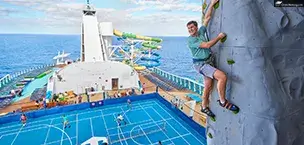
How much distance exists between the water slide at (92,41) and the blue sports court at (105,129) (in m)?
6.53

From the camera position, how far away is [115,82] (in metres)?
17.0

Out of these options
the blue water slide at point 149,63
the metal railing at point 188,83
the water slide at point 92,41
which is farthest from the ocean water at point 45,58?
the water slide at point 92,41

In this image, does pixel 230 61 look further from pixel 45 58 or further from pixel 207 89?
pixel 45 58

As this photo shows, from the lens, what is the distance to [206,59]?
7.86ft

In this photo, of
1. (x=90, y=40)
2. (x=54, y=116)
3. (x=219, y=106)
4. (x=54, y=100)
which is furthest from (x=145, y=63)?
(x=219, y=106)

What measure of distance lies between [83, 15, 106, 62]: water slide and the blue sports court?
653 cm

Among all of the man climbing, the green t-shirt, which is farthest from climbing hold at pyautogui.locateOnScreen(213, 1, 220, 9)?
the green t-shirt

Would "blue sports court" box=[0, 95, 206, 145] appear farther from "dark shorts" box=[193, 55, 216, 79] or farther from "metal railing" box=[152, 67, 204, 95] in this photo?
"metal railing" box=[152, 67, 204, 95]

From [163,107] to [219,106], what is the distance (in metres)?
10.2

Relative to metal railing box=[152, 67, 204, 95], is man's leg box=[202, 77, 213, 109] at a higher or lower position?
higher

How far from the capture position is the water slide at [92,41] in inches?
670

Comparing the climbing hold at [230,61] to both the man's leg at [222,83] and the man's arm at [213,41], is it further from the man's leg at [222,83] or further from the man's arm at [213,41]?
the man's arm at [213,41]

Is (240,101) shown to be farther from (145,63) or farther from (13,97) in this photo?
(145,63)

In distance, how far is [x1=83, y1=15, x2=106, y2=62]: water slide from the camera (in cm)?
1702
